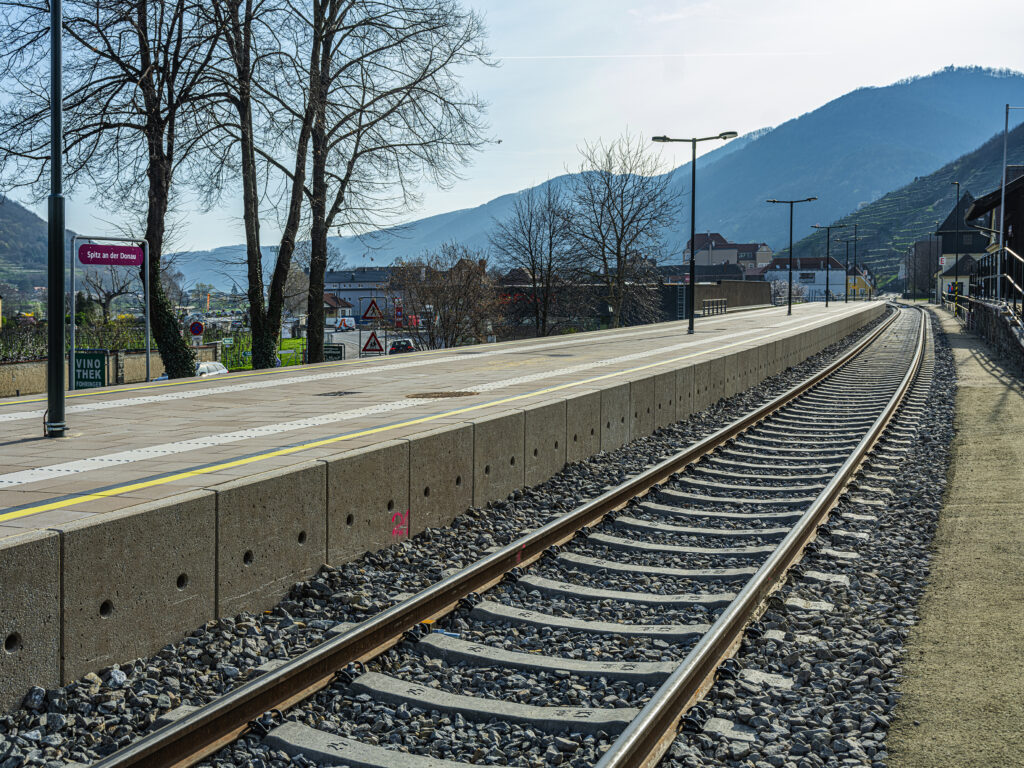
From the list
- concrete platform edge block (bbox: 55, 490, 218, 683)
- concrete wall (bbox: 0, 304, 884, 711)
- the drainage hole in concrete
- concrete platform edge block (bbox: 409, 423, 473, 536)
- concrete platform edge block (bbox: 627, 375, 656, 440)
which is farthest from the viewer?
concrete platform edge block (bbox: 627, 375, 656, 440)

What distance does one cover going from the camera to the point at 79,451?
824 cm

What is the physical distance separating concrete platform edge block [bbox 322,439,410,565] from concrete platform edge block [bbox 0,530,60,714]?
7.65 ft

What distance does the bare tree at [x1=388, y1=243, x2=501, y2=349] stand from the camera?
5331 cm

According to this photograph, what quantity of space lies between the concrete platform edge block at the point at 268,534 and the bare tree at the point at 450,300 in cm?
4534

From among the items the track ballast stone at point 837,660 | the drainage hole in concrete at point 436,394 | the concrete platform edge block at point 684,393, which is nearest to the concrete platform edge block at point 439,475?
the track ballast stone at point 837,660

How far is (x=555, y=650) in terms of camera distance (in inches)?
221

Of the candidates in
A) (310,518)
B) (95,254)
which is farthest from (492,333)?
(310,518)

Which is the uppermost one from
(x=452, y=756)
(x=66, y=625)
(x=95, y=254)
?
(x=95, y=254)

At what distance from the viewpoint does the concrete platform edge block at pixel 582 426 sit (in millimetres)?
11297

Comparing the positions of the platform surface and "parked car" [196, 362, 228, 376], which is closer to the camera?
the platform surface

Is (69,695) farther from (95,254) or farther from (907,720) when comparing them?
(95,254)

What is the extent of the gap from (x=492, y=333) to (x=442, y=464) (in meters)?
50.7

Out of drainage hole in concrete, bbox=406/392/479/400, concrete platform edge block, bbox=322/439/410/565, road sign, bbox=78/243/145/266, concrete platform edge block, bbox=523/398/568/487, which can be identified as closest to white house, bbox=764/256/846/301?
road sign, bbox=78/243/145/266

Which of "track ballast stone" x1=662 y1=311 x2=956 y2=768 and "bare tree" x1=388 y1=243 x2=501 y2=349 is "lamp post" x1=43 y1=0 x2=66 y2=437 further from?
"bare tree" x1=388 y1=243 x2=501 y2=349
